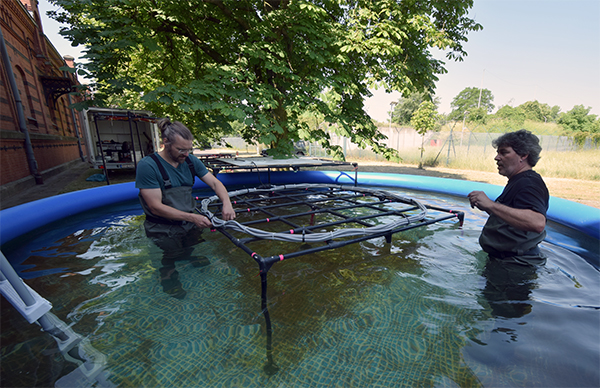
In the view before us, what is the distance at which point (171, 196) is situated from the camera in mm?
2799

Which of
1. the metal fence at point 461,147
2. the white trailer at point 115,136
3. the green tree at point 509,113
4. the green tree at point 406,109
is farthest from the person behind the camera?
the green tree at point 509,113

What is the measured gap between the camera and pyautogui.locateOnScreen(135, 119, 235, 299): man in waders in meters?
2.59

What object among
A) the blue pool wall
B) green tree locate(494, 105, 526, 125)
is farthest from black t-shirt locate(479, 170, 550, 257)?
green tree locate(494, 105, 526, 125)

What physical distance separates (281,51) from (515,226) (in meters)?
5.66

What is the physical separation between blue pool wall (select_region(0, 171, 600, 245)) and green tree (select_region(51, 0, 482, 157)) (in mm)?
1141

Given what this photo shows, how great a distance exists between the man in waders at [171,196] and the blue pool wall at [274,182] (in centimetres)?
237

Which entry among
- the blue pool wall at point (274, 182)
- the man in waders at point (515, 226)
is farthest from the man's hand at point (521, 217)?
the blue pool wall at point (274, 182)

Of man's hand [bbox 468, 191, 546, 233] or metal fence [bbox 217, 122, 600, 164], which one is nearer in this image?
man's hand [bbox 468, 191, 546, 233]

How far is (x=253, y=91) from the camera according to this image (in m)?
6.02

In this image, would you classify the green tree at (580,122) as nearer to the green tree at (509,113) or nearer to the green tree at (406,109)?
the green tree at (509,113)

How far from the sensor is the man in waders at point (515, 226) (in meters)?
2.12

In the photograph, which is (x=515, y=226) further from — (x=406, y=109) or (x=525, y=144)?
(x=406, y=109)

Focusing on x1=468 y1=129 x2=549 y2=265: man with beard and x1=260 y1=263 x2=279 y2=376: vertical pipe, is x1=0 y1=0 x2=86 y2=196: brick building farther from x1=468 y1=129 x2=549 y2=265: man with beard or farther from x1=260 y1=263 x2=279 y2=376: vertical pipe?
x1=468 y1=129 x2=549 y2=265: man with beard

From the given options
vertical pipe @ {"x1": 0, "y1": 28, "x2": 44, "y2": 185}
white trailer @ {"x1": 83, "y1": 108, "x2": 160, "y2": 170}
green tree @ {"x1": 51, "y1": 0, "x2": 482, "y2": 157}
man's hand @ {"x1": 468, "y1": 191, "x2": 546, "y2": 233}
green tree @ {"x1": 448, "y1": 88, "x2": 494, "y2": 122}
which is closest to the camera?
man's hand @ {"x1": 468, "y1": 191, "x2": 546, "y2": 233}
